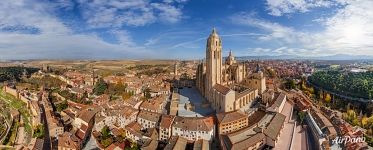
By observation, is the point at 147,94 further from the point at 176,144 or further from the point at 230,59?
the point at 176,144

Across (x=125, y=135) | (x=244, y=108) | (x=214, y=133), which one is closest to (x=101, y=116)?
(x=125, y=135)

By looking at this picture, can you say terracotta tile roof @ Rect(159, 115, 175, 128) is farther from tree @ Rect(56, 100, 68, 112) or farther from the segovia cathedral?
tree @ Rect(56, 100, 68, 112)

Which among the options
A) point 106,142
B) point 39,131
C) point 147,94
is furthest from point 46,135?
point 147,94

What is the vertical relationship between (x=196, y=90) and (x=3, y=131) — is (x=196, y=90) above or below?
above

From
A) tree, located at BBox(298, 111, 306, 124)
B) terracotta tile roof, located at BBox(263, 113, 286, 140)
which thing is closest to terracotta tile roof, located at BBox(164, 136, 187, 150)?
terracotta tile roof, located at BBox(263, 113, 286, 140)

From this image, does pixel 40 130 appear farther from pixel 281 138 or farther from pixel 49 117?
pixel 281 138

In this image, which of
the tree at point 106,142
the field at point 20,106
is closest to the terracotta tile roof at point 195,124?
the tree at point 106,142

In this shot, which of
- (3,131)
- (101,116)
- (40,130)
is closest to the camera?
(101,116)

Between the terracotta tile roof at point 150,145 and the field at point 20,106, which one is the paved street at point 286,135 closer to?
the terracotta tile roof at point 150,145

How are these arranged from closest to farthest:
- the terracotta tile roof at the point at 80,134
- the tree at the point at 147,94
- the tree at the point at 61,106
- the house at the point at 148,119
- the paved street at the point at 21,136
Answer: the terracotta tile roof at the point at 80,134 < the house at the point at 148,119 < the paved street at the point at 21,136 < the tree at the point at 61,106 < the tree at the point at 147,94
